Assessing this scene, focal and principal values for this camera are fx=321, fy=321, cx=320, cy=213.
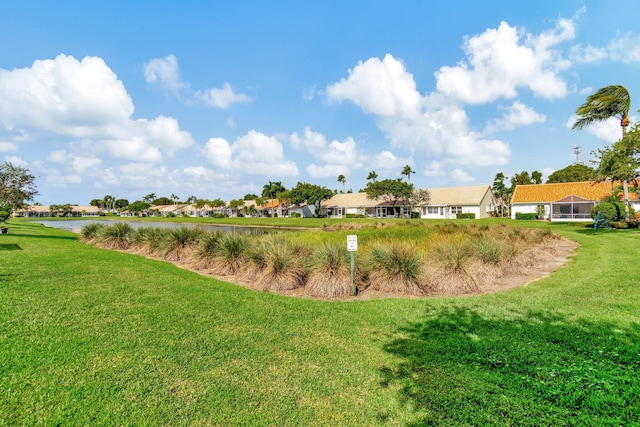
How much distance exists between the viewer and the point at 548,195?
136 ft

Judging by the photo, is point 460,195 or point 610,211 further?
point 460,195

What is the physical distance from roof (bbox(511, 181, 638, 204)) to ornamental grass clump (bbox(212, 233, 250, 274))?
136 feet

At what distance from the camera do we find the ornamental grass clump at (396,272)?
26.7 feet

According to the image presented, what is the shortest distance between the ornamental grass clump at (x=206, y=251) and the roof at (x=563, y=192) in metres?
41.8

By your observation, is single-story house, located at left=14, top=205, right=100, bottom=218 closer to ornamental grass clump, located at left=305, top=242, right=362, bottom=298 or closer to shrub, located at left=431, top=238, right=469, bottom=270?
ornamental grass clump, located at left=305, top=242, right=362, bottom=298

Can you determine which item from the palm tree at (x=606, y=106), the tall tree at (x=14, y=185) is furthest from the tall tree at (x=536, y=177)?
the tall tree at (x=14, y=185)

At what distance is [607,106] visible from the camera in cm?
2489

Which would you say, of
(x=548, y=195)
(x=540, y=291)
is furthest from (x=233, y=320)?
(x=548, y=195)

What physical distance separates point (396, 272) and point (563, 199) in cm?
3991

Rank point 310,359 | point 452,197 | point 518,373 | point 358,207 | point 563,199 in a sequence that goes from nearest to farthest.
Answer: point 518,373, point 310,359, point 563,199, point 452,197, point 358,207

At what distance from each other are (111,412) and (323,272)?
5.88m

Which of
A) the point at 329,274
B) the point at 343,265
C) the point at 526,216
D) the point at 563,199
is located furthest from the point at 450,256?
the point at 526,216

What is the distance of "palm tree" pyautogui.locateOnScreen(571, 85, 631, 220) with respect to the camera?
24.3 m

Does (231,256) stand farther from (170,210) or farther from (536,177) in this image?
(170,210)
